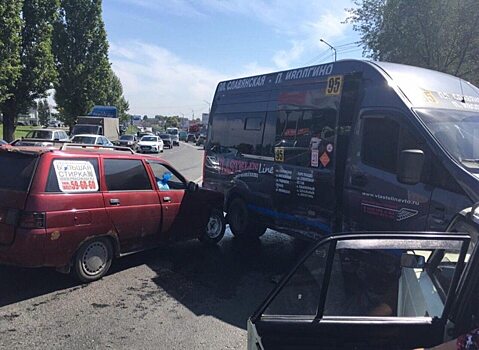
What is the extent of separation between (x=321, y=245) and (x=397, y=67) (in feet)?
13.4

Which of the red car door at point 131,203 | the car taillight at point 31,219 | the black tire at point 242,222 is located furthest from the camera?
the black tire at point 242,222

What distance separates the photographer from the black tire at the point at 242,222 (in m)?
7.68

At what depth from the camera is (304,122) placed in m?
6.37

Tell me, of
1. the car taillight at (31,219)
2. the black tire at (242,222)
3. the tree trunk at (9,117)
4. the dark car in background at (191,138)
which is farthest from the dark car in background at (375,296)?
the dark car in background at (191,138)

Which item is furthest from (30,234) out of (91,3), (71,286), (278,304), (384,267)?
(91,3)

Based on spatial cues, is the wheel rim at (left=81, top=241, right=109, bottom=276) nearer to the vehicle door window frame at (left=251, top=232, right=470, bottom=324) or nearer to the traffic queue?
the traffic queue

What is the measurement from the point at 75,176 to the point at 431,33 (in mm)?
16116

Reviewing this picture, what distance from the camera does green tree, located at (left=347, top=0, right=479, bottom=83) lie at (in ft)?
53.5

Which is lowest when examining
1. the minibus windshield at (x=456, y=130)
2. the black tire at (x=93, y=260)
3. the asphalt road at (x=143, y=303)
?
the asphalt road at (x=143, y=303)

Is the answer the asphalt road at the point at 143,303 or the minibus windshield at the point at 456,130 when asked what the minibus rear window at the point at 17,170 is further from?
the minibus windshield at the point at 456,130

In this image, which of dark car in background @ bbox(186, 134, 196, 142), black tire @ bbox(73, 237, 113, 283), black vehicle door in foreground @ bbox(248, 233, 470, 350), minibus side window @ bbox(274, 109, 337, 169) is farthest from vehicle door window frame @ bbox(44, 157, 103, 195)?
dark car in background @ bbox(186, 134, 196, 142)

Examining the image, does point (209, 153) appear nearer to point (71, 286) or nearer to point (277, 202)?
point (277, 202)

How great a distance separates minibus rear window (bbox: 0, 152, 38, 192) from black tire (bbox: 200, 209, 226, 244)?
316 centimetres

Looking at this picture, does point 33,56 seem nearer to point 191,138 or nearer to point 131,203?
point 131,203
